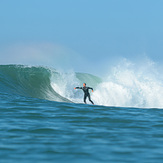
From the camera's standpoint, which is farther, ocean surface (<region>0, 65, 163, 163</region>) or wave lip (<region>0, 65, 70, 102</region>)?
wave lip (<region>0, 65, 70, 102</region>)

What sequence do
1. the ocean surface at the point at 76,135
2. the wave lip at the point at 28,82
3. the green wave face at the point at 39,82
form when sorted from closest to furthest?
the ocean surface at the point at 76,135 → the wave lip at the point at 28,82 → the green wave face at the point at 39,82

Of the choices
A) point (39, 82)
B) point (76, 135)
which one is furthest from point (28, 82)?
point (76, 135)

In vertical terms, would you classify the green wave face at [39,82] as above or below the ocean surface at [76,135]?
above

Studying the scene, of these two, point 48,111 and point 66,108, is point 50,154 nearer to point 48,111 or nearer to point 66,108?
point 48,111

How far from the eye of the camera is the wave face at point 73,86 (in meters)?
22.2

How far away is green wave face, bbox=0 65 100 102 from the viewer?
20.2 meters

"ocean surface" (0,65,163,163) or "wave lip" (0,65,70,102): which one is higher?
"wave lip" (0,65,70,102)

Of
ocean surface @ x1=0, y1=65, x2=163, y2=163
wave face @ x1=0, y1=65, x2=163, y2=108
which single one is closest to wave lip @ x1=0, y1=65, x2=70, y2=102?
wave face @ x1=0, y1=65, x2=163, y2=108

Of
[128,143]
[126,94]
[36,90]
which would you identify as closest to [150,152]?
[128,143]

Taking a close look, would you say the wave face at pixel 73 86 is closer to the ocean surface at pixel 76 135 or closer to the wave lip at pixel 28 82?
the wave lip at pixel 28 82

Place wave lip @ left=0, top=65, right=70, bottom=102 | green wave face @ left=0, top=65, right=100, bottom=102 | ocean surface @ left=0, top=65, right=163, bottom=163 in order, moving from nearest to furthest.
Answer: ocean surface @ left=0, top=65, right=163, bottom=163, wave lip @ left=0, top=65, right=70, bottom=102, green wave face @ left=0, top=65, right=100, bottom=102

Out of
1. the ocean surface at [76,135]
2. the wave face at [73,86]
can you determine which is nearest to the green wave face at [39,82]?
the wave face at [73,86]

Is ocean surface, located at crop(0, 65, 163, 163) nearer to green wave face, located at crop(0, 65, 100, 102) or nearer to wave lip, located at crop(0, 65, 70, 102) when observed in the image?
wave lip, located at crop(0, 65, 70, 102)

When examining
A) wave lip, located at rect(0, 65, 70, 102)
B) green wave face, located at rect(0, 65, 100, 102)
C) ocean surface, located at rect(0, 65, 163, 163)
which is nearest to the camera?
ocean surface, located at rect(0, 65, 163, 163)
